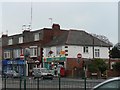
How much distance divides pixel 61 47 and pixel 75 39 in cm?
352

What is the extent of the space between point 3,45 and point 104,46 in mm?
32737

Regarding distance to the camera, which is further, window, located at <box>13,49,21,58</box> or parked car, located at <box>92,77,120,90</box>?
window, located at <box>13,49,21,58</box>

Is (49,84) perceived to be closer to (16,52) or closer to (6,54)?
(16,52)

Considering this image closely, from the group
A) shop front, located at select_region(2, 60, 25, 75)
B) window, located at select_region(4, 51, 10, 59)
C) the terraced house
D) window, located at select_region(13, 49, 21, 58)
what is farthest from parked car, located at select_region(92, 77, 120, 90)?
window, located at select_region(4, 51, 10, 59)

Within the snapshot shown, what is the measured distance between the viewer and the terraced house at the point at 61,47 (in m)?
69.8

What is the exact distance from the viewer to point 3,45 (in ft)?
317

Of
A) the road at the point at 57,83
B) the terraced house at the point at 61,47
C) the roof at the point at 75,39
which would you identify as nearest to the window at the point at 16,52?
the terraced house at the point at 61,47

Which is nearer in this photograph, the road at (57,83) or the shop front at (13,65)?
the road at (57,83)

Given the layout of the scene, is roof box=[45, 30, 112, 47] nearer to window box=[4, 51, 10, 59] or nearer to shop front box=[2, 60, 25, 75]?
shop front box=[2, 60, 25, 75]

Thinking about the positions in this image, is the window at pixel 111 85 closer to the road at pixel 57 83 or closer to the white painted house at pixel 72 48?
the road at pixel 57 83

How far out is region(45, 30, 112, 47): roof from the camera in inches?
2800

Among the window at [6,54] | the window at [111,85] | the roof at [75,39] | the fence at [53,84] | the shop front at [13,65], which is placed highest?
the roof at [75,39]

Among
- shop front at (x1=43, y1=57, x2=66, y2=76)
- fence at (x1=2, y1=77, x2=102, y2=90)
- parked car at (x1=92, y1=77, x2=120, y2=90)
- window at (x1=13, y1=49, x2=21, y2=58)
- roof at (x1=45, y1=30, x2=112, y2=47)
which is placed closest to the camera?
parked car at (x1=92, y1=77, x2=120, y2=90)

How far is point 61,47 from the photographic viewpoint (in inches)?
2790
